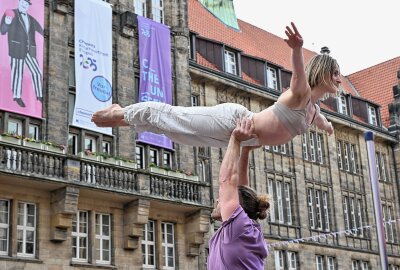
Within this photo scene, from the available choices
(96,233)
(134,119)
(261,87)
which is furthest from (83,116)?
(134,119)

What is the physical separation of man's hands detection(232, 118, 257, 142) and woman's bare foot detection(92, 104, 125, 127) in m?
1.28

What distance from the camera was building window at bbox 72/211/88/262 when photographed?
22698 millimetres

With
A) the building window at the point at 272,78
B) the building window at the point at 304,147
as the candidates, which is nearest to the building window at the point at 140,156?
the building window at the point at 272,78

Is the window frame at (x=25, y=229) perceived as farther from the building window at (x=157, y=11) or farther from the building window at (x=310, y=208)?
the building window at (x=310, y=208)

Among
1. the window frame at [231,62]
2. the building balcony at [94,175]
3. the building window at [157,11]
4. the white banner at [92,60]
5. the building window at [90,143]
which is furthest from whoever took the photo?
the window frame at [231,62]

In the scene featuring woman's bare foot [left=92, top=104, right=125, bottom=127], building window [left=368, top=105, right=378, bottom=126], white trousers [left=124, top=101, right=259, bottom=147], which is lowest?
white trousers [left=124, top=101, right=259, bottom=147]

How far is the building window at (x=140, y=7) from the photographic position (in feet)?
90.9

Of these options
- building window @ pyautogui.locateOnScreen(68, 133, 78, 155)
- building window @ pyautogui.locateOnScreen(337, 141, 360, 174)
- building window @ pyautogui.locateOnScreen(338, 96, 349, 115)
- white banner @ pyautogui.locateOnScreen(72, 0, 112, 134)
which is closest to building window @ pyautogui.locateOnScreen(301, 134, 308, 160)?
building window @ pyautogui.locateOnScreen(337, 141, 360, 174)

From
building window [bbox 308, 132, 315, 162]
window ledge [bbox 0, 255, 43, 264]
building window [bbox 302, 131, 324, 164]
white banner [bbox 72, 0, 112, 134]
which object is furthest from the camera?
building window [bbox 308, 132, 315, 162]

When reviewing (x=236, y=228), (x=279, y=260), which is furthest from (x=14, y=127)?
(x=236, y=228)

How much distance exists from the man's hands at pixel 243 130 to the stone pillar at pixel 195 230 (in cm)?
2070

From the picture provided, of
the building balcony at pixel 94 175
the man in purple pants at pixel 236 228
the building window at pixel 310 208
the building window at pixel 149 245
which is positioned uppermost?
the building window at pixel 310 208

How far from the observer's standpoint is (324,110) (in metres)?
36.3

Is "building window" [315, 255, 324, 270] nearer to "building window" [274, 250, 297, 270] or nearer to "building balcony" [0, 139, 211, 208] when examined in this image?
"building window" [274, 250, 297, 270]
